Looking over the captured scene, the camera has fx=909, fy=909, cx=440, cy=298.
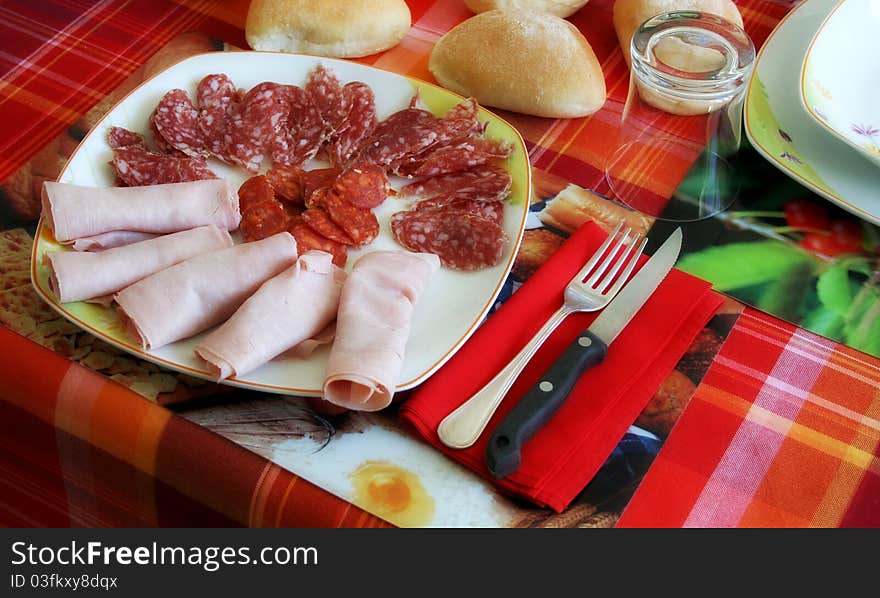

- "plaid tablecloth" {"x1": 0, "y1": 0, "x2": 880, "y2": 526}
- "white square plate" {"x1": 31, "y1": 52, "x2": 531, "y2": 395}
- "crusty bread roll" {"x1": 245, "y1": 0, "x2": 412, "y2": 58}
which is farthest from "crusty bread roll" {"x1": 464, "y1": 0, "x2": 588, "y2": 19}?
"plaid tablecloth" {"x1": 0, "y1": 0, "x2": 880, "y2": 526}

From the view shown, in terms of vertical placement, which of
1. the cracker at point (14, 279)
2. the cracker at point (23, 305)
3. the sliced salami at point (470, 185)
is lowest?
the sliced salami at point (470, 185)

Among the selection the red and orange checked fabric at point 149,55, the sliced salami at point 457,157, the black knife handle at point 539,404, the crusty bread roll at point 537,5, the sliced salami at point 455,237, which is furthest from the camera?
the crusty bread roll at point 537,5

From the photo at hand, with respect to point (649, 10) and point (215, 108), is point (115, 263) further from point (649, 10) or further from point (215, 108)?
point (649, 10)

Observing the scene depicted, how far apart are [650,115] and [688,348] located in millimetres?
370

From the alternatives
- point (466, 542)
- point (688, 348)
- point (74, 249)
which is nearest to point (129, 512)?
point (74, 249)

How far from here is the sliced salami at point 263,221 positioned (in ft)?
3.69

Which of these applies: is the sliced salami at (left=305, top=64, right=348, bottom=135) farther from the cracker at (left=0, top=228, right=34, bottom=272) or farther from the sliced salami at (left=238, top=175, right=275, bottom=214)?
the cracker at (left=0, top=228, right=34, bottom=272)

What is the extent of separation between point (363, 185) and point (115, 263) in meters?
0.32

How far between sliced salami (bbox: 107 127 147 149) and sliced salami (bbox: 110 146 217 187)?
26 mm

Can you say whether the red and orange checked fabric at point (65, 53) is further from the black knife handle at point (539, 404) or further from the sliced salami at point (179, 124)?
the black knife handle at point (539, 404)

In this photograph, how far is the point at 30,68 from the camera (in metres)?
1.45

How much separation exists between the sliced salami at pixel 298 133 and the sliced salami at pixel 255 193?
0.06 meters

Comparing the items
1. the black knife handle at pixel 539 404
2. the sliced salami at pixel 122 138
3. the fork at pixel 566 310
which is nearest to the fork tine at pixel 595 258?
the fork at pixel 566 310

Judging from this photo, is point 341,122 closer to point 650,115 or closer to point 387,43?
point 387,43
